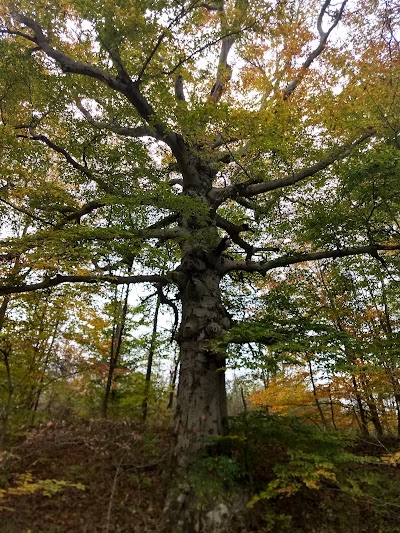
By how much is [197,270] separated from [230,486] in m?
3.23

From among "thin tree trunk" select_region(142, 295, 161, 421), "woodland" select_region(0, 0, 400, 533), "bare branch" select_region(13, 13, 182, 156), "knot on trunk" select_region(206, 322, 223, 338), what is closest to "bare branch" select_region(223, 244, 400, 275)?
"woodland" select_region(0, 0, 400, 533)

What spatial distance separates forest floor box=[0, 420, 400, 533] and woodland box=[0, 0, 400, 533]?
1.4 inches

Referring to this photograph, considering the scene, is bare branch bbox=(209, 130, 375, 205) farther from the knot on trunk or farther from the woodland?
the knot on trunk

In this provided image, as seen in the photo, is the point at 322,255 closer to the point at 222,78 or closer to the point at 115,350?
the point at 222,78

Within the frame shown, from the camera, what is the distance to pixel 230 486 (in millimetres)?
4059

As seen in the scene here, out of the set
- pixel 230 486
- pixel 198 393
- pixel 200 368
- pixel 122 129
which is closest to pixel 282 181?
pixel 122 129

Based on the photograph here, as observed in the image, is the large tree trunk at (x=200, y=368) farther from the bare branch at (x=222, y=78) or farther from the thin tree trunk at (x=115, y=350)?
the bare branch at (x=222, y=78)

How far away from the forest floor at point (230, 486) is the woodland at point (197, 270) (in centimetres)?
3

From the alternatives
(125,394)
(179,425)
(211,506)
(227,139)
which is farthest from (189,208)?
(125,394)

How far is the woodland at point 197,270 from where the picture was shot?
4.11 metres

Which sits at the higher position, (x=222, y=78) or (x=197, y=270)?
(x=222, y=78)

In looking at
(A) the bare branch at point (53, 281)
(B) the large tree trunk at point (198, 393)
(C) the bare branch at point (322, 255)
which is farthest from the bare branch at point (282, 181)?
(A) the bare branch at point (53, 281)

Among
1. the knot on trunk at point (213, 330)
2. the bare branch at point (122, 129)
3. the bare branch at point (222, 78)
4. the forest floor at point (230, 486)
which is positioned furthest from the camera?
the bare branch at point (222, 78)

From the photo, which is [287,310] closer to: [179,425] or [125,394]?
[179,425]
